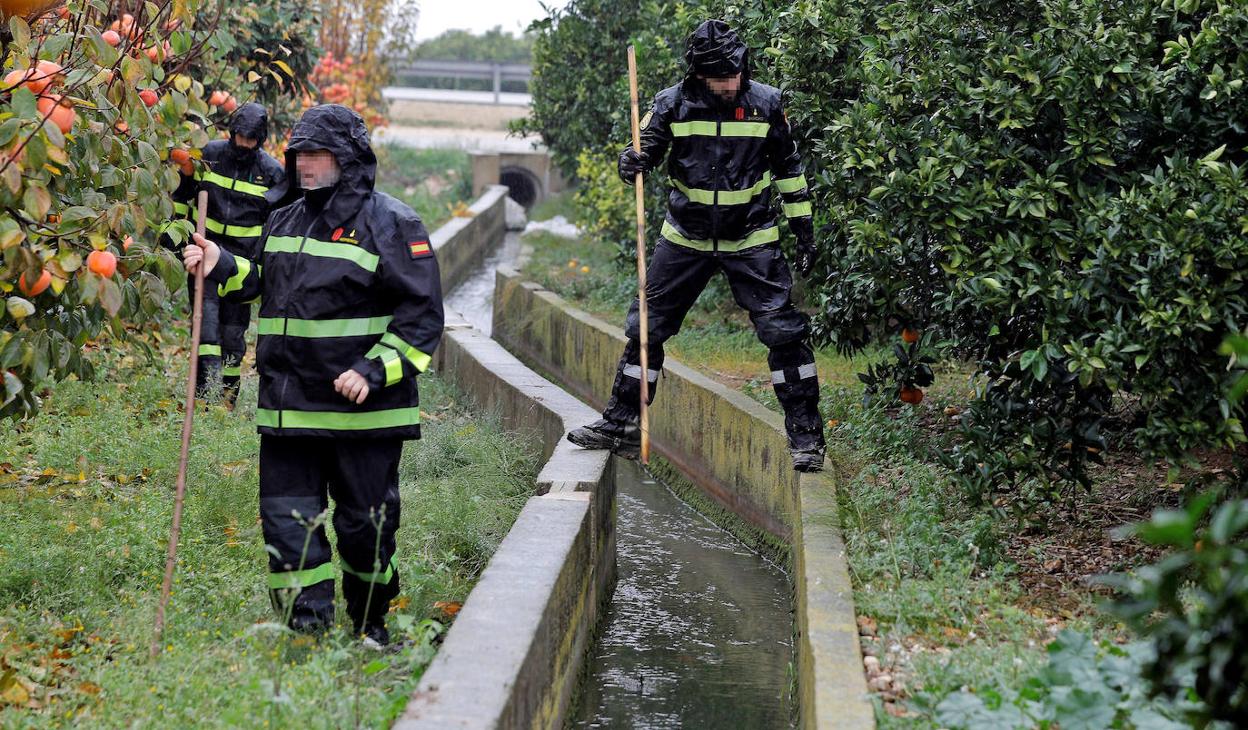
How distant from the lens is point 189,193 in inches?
337

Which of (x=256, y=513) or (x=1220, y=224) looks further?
(x=256, y=513)

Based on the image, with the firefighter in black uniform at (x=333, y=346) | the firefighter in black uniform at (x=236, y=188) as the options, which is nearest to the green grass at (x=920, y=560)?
the firefighter in black uniform at (x=333, y=346)

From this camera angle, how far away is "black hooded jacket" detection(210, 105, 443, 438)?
490 centimetres

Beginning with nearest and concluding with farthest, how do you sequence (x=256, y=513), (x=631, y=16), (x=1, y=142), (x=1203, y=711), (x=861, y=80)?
(x=1203, y=711) < (x=1, y=142) < (x=256, y=513) < (x=861, y=80) < (x=631, y=16)

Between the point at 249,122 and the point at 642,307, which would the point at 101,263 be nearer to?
the point at 642,307

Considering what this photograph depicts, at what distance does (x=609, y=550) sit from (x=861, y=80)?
2685 mm

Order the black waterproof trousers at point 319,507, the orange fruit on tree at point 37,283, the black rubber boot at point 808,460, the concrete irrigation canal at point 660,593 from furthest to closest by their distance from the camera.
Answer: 1. the black rubber boot at point 808,460
2. the black waterproof trousers at point 319,507
3. the orange fruit on tree at point 37,283
4. the concrete irrigation canal at point 660,593

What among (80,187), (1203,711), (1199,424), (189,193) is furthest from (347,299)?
(189,193)

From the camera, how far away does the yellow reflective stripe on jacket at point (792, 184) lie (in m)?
6.86

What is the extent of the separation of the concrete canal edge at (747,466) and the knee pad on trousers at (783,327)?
0.61 meters

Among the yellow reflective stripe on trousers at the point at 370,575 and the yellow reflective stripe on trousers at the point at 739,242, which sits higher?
the yellow reflective stripe on trousers at the point at 739,242

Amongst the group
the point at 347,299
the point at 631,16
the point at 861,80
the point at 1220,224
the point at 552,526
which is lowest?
the point at 552,526

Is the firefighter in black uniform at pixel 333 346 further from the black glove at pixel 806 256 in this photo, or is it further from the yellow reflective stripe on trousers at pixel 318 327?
the black glove at pixel 806 256

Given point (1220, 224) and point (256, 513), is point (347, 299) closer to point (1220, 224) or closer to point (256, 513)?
point (256, 513)
